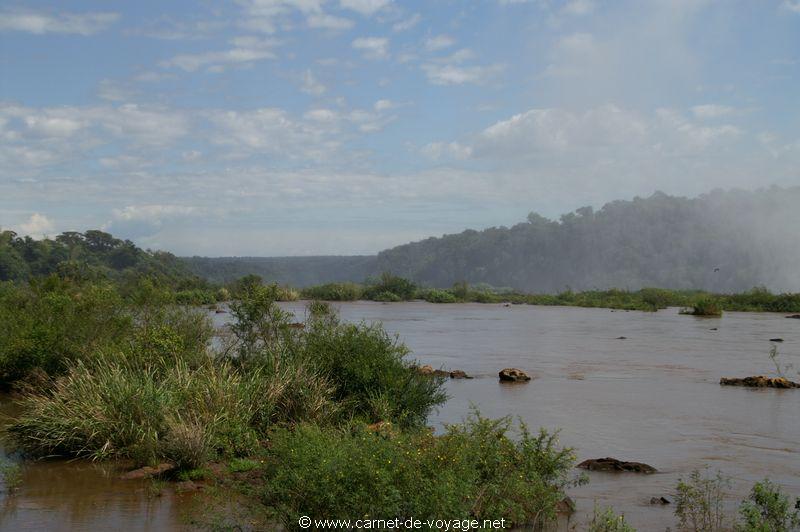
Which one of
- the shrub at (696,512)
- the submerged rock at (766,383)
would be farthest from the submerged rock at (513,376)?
the shrub at (696,512)

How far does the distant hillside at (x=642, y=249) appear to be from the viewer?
85.3 metres

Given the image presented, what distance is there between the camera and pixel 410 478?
675 centimetres

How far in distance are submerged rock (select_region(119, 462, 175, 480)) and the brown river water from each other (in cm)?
15

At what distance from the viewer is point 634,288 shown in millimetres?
90188

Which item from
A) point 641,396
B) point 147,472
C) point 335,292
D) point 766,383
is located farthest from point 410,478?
point 335,292

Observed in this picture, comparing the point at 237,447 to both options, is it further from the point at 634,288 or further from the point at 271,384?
the point at 634,288

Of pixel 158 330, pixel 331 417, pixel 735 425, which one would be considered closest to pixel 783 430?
pixel 735 425

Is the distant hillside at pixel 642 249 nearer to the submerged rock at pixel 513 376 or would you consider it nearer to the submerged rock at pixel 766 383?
the submerged rock at pixel 766 383

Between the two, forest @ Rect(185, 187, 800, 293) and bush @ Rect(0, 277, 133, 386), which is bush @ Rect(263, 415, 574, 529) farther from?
forest @ Rect(185, 187, 800, 293)

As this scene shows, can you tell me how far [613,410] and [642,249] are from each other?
8571 cm

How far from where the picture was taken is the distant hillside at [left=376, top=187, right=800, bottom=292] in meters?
A: 85.3

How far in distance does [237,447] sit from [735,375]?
14.3 metres

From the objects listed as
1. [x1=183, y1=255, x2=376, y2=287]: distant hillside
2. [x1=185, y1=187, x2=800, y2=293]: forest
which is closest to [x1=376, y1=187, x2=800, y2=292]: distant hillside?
[x1=185, y1=187, x2=800, y2=293]: forest

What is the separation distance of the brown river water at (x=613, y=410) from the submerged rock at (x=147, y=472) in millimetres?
154
